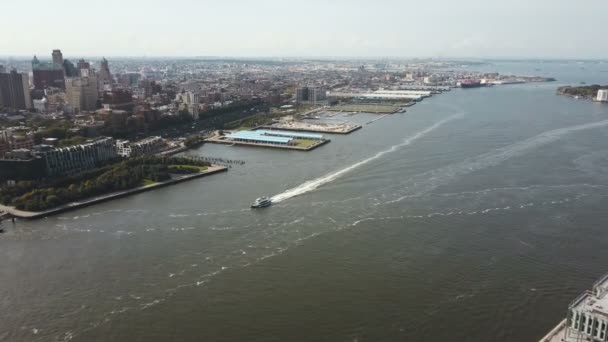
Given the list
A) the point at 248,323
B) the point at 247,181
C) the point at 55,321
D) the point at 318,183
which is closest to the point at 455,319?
the point at 248,323

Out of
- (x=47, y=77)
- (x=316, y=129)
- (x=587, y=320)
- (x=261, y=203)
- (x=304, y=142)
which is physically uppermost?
(x=47, y=77)

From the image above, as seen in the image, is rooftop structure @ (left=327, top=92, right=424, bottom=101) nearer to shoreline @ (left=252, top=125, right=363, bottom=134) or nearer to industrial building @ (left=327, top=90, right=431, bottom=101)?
industrial building @ (left=327, top=90, right=431, bottom=101)

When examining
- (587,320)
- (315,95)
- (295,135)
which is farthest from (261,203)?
(315,95)

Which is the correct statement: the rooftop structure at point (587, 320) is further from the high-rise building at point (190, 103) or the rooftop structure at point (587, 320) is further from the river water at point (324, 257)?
the high-rise building at point (190, 103)

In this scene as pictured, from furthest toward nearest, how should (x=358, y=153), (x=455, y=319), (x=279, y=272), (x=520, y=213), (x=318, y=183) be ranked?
(x=358, y=153) → (x=318, y=183) → (x=520, y=213) → (x=279, y=272) → (x=455, y=319)

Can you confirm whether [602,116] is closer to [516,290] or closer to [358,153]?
[358,153]

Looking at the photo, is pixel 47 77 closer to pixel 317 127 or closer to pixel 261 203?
pixel 317 127
